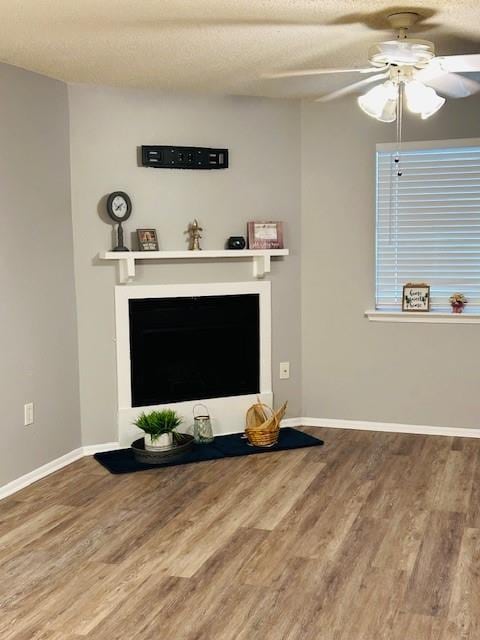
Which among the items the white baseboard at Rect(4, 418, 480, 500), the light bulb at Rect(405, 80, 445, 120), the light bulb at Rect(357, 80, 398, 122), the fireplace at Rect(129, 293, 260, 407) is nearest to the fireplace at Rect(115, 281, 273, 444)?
the fireplace at Rect(129, 293, 260, 407)

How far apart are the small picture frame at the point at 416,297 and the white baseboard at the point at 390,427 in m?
0.80

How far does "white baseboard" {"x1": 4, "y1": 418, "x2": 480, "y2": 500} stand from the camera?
4.24 metres

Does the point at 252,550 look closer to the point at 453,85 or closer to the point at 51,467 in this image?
the point at 51,467

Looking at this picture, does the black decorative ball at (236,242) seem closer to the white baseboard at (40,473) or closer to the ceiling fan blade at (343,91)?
the ceiling fan blade at (343,91)

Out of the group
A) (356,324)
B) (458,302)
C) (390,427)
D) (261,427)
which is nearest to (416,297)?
(458,302)

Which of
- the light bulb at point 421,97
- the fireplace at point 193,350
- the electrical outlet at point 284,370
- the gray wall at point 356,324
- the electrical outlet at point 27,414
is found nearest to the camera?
the light bulb at point 421,97

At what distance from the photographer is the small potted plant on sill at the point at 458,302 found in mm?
4992

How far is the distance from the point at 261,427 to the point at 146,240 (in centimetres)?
137

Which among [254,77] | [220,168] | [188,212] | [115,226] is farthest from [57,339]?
[254,77]

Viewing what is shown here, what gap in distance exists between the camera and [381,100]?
3494mm

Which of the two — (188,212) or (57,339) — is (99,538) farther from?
(188,212)

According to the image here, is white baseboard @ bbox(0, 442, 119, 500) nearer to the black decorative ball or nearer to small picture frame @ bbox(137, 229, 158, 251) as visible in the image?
small picture frame @ bbox(137, 229, 158, 251)

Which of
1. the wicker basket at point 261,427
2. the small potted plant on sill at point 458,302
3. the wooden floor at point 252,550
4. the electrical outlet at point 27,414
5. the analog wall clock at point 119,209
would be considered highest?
the analog wall clock at point 119,209

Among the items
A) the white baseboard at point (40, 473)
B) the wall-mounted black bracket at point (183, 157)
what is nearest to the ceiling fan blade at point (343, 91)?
the wall-mounted black bracket at point (183, 157)
